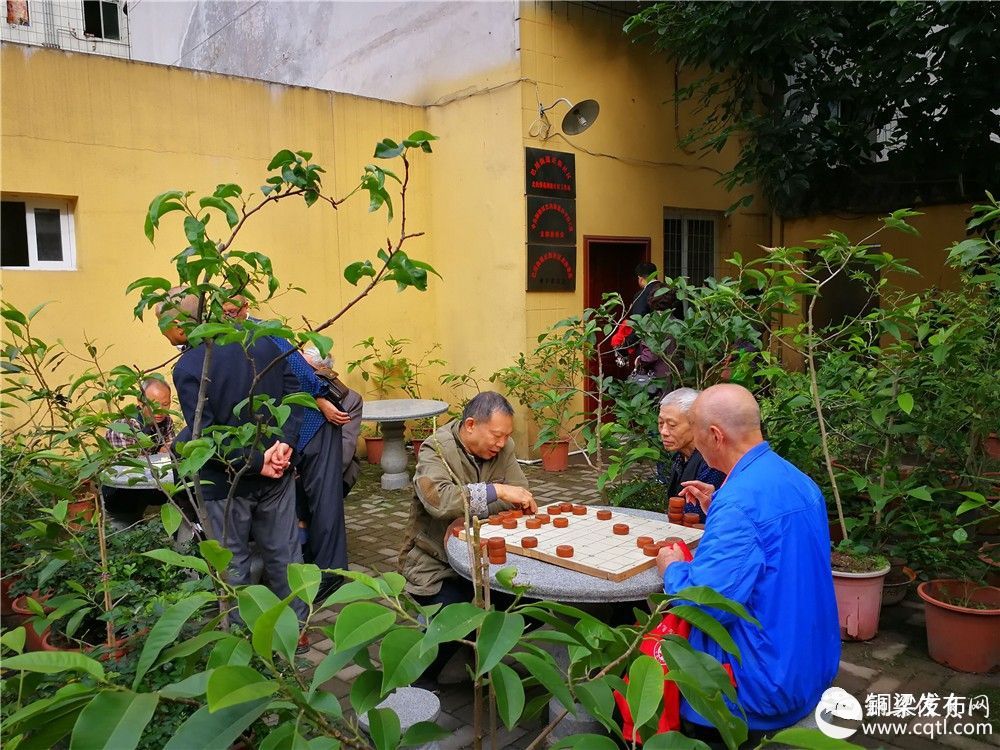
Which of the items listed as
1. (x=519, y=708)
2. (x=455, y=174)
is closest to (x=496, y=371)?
(x=455, y=174)

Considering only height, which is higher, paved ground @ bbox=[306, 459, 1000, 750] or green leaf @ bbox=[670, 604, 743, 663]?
green leaf @ bbox=[670, 604, 743, 663]

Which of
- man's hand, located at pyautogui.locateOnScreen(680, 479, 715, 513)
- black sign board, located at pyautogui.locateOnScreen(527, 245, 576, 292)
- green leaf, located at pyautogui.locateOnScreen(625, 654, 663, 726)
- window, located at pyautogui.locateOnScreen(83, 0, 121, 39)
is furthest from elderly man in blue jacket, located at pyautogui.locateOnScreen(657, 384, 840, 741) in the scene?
window, located at pyautogui.locateOnScreen(83, 0, 121, 39)

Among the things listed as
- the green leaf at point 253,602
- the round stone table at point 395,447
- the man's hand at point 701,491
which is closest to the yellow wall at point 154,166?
the round stone table at point 395,447

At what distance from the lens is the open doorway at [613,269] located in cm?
884

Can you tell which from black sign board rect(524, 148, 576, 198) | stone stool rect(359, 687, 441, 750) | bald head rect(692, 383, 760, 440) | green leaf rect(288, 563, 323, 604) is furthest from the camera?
black sign board rect(524, 148, 576, 198)

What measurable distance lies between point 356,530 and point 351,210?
372 cm

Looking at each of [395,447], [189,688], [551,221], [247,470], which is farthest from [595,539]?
[551,221]

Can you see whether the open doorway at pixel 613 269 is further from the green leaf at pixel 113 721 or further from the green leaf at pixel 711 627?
the green leaf at pixel 113 721

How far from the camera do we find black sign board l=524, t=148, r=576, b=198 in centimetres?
781

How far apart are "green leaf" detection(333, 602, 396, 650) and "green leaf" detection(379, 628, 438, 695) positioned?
0.03 metres

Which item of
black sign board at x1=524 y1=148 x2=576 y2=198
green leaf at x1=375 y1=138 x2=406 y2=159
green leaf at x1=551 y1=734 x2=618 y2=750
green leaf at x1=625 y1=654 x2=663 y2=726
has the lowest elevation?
green leaf at x1=551 y1=734 x2=618 y2=750

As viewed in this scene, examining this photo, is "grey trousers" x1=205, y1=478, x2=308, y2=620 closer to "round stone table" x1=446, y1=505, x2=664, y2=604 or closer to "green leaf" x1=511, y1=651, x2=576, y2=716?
"round stone table" x1=446, y1=505, x2=664, y2=604

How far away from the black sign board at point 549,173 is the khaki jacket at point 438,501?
4807 millimetres

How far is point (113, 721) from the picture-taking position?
0.96m
